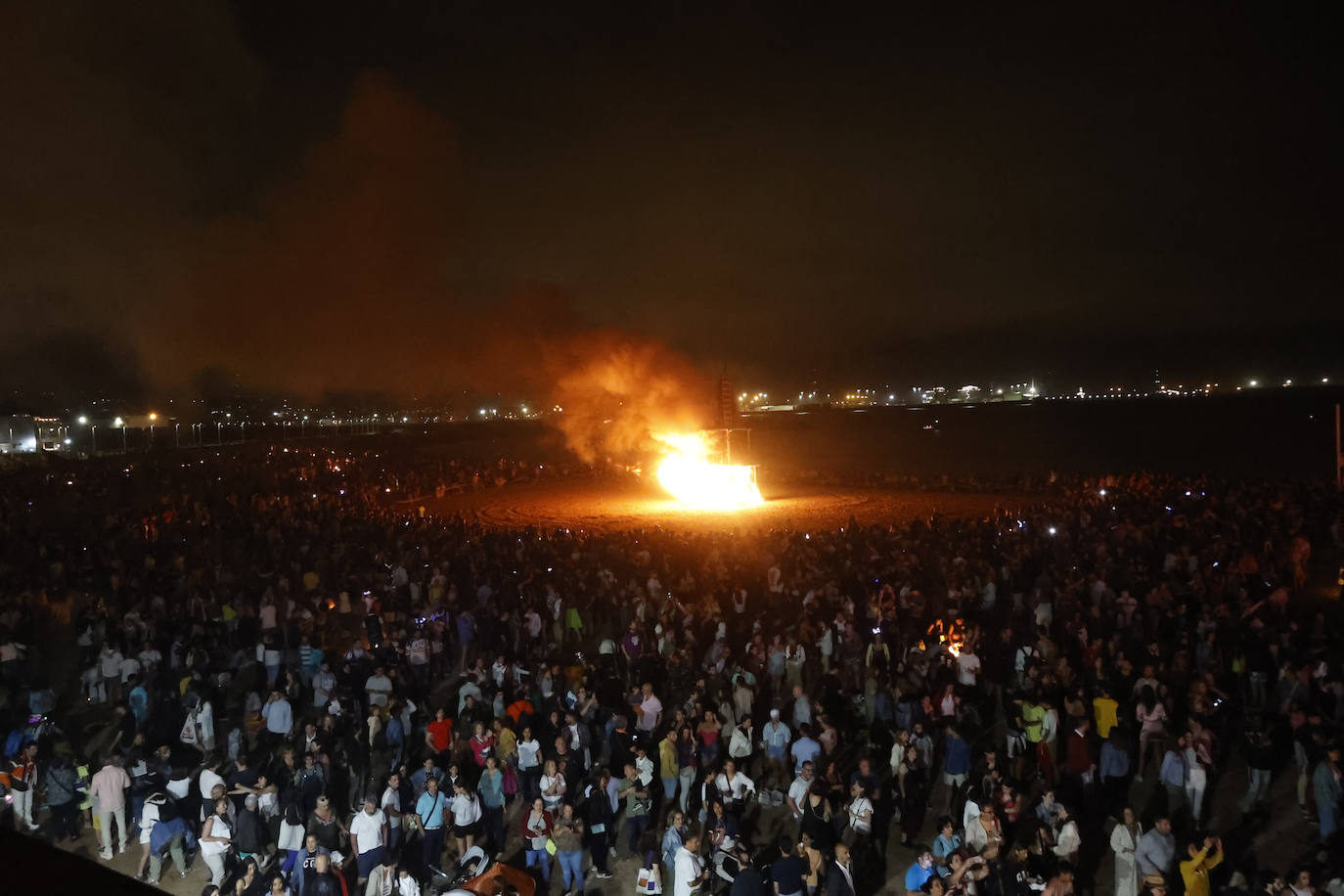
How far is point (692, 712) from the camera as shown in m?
9.10

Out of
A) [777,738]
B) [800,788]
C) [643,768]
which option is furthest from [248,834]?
[777,738]

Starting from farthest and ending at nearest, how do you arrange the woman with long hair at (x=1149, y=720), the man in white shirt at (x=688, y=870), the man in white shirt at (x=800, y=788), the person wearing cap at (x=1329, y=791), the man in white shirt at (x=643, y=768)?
the woman with long hair at (x=1149, y=720), the man in white shirt at (x=643, y=768), the man in white shirt at (x=800, y=788), the person wearing cap at (x=1329, y=791), the man in white shirt at (x=688, y=870)

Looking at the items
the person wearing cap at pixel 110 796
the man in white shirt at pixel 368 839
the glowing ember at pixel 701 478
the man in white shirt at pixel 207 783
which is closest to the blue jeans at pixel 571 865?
the man in white shirt at pixel 368 839

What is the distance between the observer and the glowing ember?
32.9m

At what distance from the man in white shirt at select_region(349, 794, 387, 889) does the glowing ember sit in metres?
24.9

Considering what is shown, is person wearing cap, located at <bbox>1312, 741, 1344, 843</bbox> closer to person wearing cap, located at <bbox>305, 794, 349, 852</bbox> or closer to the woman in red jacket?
the woman in red jacket

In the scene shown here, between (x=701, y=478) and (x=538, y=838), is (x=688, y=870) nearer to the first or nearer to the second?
(x=538, y=838)

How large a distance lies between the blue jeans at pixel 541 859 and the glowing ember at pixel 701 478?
2439 cm

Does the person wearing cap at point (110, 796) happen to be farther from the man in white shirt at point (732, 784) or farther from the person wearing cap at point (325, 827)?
the man in white shirt at point (732, 784)

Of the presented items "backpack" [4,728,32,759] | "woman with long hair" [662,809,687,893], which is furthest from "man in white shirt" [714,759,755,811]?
"backpack" [4,728,32,759]

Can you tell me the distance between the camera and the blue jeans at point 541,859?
724 centimetres

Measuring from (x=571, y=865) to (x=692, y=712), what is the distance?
226 cm

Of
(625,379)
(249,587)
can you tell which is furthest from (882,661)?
(625,379)

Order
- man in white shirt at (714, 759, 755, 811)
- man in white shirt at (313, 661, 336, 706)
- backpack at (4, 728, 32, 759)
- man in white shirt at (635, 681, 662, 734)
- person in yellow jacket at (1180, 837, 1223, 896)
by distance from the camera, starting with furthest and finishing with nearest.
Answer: man in white shirt at (313, 661, 336, 706) < man in white shirt at (635, 681, 662, 734) < backpack at (4, 728, 32, 759) < man in white shirt at (714, 759, 755, 811) < person in yellow jacket at (1180, 837, 1223, 896)
